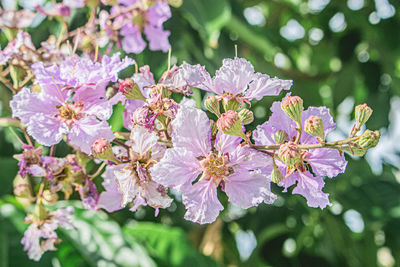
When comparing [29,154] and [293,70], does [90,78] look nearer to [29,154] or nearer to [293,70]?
[29,154]

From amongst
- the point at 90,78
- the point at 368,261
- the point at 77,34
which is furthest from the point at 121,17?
the point at 368,261

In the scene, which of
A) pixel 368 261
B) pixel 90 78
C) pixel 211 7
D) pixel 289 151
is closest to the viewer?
pixel 289 151

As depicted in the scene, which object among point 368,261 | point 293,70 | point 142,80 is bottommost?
point 368,261

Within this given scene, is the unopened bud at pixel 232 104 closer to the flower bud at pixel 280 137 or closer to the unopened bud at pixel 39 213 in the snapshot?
the flower bud at pixel 280 137

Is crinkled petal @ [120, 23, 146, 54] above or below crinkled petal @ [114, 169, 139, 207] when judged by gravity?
below

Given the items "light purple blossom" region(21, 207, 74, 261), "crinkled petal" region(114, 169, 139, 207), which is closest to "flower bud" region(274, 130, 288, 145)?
"crinkled petal" region(114, 169, 139, 207)

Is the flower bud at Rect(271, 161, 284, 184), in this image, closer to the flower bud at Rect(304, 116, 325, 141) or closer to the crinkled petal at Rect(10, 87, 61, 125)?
the flower bud at Rect(304, 116, 325, 141)

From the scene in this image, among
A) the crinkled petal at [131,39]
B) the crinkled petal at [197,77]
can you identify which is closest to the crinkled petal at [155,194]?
the crinkled petal at [197,77]
